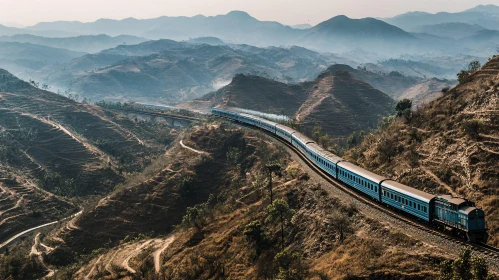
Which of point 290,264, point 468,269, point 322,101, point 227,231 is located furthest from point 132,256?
point 322,101

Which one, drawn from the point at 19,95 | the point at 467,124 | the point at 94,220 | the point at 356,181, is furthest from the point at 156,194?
the point at 19,95

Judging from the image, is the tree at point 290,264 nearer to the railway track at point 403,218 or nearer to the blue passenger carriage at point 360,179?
the railway track at point 403,218

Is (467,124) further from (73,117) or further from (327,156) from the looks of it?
(73,117)

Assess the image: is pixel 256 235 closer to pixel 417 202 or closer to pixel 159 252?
pixel 417 202

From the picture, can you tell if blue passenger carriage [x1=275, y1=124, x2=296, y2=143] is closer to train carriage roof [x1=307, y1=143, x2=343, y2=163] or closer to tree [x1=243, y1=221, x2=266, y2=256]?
train carriage roof [x1=307, y1=143, x2=343, y2=163]

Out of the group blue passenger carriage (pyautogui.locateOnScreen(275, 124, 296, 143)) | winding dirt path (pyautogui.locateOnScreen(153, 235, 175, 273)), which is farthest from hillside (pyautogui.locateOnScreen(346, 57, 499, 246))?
winding dirt path (pyautogui.locateOnScreen(153, 235, 175, 273))
